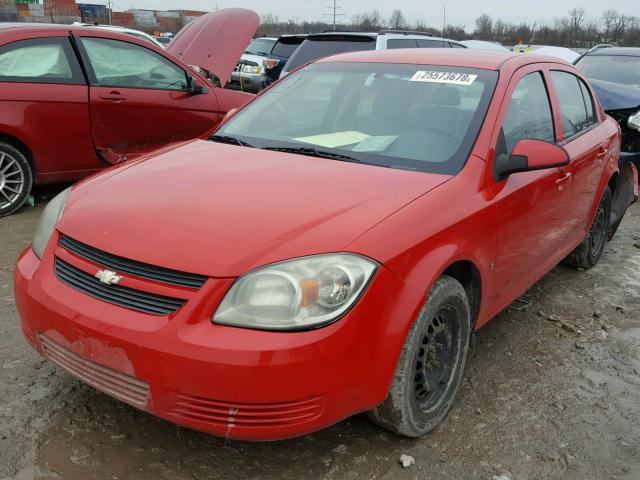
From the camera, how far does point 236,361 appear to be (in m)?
1.91

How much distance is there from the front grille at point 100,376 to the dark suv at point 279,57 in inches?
388

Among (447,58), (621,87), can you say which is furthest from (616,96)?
(447,58)

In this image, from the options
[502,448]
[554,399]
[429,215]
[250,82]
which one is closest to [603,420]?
[554,399]

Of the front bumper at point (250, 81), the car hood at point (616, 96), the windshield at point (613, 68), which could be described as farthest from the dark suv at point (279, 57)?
the car hood at point (616, 96)

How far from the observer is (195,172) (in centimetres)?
274

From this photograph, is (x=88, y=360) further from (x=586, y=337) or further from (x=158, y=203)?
(x=586, y=337)

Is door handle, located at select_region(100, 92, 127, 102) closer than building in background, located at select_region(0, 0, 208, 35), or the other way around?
door handle, located at select_region(100, 92, 127, 102)

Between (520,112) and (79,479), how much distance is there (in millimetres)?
2702

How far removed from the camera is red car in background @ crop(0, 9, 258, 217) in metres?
5.21

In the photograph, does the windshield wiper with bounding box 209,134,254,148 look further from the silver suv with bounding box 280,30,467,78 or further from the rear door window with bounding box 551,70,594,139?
the silver suv with bounding box 280,30,467,78

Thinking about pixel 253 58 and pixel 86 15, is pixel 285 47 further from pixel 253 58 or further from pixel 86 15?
pixel 86 15

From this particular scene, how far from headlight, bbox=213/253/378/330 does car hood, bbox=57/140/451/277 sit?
5 cm

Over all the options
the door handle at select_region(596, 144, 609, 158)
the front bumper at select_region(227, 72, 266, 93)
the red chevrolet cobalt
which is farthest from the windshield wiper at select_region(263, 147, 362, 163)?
the front bumper at select_region(227, 72, 266, 93)

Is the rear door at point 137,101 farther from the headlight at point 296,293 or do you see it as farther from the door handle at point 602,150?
the headlight at point 296,293
